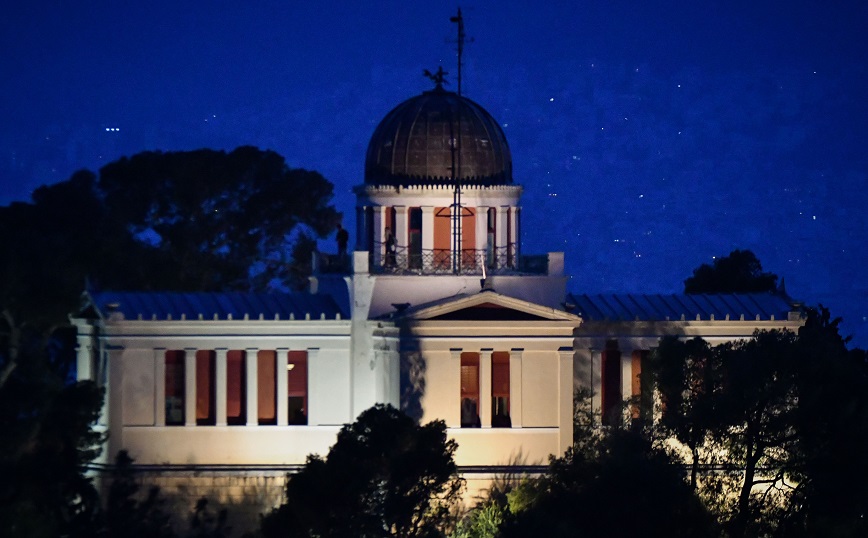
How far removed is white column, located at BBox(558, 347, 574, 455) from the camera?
69.4 m

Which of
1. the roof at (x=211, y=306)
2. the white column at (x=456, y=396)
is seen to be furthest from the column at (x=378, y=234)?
the white column at (x=456, y=396)

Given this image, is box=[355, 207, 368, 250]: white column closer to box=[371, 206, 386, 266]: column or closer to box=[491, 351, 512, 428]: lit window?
box=[371, 206, 386, 266]: column

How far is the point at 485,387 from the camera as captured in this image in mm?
68938

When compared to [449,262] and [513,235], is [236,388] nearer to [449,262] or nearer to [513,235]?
[449,262]

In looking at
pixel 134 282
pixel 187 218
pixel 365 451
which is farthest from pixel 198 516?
pixel 187 218

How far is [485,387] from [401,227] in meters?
4.66

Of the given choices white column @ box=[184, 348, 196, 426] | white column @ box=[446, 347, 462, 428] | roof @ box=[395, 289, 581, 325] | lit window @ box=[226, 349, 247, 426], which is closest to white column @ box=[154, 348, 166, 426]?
white column @ box=[184, 348, 196, 426]

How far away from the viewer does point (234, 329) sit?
232 ft

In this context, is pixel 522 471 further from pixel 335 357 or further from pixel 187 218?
pixel 187 218

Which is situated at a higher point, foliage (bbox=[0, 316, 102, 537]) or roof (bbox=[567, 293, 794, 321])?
roof (bbox=[567, 293, 794, 321])

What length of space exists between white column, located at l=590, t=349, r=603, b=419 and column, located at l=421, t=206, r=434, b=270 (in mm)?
4690

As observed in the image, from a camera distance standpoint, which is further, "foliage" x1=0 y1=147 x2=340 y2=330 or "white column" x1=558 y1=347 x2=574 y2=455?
"foliage" x1=0 y1=147 x2=340 y2=330

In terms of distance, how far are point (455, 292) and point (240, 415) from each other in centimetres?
584

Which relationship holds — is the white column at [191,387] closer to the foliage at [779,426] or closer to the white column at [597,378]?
the white column at [597,378]
